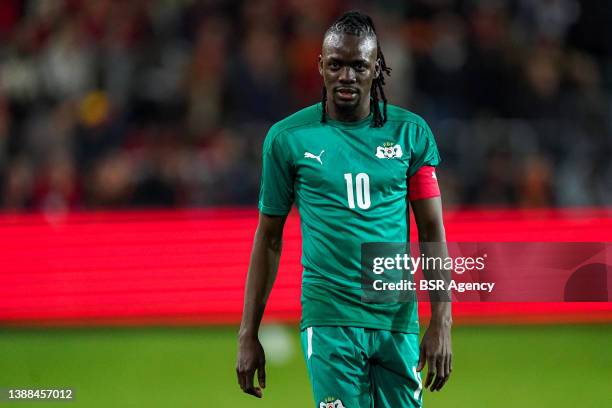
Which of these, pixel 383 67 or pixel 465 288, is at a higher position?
pixel 383 67

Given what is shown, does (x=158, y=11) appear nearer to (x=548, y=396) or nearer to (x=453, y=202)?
(x=453, y=202)

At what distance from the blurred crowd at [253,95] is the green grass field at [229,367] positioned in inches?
86.6

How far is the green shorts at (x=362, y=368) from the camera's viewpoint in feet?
14.7

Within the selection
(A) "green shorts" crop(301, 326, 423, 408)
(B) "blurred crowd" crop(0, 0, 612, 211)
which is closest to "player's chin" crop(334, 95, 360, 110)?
(A) "green shorts" crop(301, 326, 423, 408)

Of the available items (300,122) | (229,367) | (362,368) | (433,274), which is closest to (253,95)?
(229,367)

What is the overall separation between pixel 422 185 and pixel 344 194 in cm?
31

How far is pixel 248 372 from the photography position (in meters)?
4.66

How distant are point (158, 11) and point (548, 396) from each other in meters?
7.50

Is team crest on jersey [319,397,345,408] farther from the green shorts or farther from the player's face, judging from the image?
the player's face

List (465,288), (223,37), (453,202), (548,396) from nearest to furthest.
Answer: (465,288) → (548,396) → (453,202) → (223,37)

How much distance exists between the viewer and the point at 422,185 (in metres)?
4.64

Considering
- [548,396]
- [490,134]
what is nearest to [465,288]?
[548,396]

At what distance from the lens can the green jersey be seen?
15.0ft

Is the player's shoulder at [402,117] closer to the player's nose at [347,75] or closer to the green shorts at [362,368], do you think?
the player's nose at [347,75]
